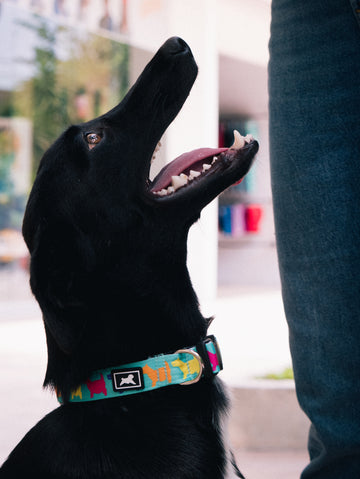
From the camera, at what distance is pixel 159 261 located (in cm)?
154

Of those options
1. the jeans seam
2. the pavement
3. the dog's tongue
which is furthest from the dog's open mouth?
the pavement

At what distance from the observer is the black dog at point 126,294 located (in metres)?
1.35

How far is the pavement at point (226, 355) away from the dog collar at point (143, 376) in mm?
1299

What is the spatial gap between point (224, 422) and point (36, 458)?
414 mm

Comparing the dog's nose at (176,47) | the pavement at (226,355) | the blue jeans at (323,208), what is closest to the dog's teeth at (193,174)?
the blue jeans at (323,208)

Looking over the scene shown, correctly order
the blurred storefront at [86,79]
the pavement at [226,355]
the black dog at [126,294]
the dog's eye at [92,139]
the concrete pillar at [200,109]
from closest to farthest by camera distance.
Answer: the black dog at [126,294]
the dog's eye at [92,139]
the pavement at [226,355]
the blurred storefront at [86,79]
the concrete pillar at [200,109]

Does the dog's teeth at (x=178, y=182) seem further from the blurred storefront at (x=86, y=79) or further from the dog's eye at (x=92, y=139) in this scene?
the blurred storefront at (x=86, y=79)

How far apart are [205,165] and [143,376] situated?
20.8 inches

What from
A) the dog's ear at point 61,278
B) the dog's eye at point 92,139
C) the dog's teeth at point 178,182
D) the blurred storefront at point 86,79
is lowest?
the dog's ear at point 61,278

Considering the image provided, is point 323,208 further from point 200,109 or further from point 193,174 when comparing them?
point 200,109

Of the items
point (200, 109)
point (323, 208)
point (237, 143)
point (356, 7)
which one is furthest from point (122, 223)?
point (200, 109)

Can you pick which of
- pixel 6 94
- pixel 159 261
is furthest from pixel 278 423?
pixel 6 94

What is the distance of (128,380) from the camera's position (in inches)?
54.2

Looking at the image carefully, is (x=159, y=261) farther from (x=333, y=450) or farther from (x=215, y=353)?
(x=333, y=450)
